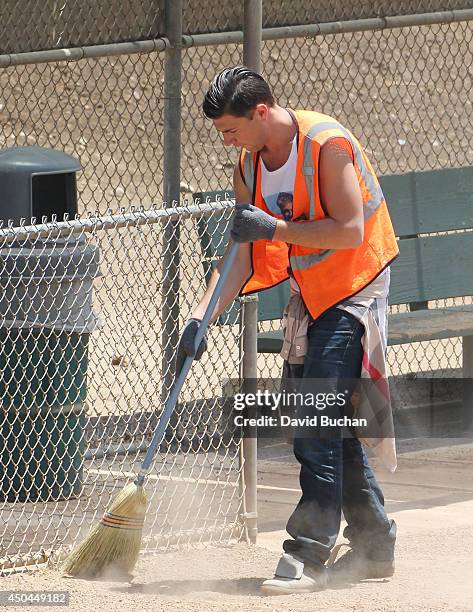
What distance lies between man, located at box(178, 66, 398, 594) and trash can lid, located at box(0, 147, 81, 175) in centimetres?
123

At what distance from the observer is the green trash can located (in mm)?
5629

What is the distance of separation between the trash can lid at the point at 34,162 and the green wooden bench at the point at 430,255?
1.56 m

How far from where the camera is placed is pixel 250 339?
17.5 ft

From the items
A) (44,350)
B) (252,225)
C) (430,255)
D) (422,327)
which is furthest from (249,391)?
(430,255)

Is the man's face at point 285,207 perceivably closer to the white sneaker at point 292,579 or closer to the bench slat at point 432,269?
the white sneaker at point 292,579

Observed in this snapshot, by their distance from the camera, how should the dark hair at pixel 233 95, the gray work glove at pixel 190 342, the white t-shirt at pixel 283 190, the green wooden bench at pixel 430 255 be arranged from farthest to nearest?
the green wooden bench at pixel 430 255, the gray work glove at pixel 190 342, the white t-shirt at pixel 283 190, the dark hair at pixel 233 95

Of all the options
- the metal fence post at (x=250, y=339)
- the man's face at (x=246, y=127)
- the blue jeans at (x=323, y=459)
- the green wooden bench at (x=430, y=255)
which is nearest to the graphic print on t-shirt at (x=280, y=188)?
the man's face at (x=246, y=127)

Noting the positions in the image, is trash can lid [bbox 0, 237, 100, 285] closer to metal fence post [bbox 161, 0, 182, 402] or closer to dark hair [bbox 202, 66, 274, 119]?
metal fence post [bbox 161, 0, 182, 402]

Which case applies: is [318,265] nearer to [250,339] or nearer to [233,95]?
[233,95]

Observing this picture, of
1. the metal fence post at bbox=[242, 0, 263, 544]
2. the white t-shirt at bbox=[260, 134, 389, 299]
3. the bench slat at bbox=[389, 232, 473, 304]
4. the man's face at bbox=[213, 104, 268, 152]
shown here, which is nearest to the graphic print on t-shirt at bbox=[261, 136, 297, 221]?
the white t-shirt at bbox=[260, 134, 389, 299]

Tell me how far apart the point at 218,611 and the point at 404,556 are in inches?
39.8

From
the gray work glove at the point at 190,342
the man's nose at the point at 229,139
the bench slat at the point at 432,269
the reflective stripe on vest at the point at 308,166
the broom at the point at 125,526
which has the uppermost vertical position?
the man's nose at the point at 229,139

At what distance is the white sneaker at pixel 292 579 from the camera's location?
4488mm

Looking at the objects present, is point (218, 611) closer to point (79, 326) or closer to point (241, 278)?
point (241, 278)
